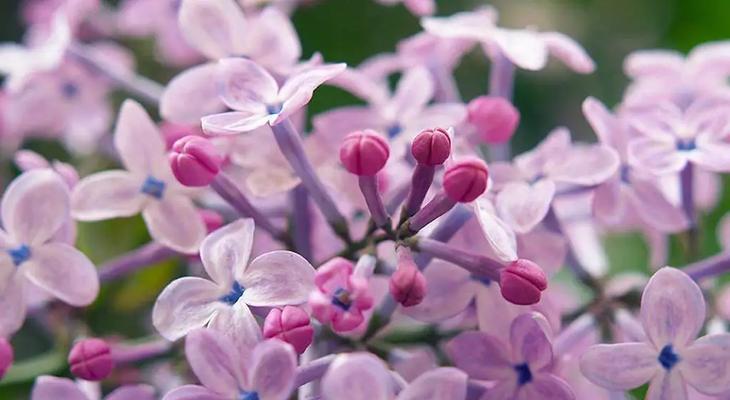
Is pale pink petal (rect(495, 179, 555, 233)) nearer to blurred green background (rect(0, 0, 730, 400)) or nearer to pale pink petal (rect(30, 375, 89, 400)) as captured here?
pale pink petal (rect(30, 375, 89, 400))

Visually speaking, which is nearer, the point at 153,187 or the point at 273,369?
the point at 273,369

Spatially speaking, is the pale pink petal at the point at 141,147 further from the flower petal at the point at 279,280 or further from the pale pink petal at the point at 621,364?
the pale pink petal at the point at 621,364

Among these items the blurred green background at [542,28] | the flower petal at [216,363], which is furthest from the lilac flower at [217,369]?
the blurred green background at [542,28]

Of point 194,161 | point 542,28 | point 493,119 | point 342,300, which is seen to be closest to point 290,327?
point 342,300

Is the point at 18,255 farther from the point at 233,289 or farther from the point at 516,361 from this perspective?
the point at 516,361

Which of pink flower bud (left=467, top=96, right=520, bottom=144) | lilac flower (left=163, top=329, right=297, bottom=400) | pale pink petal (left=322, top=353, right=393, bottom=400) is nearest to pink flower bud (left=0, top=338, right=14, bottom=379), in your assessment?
lilac flower (left=163, top=329, right=297, bottom=400)
